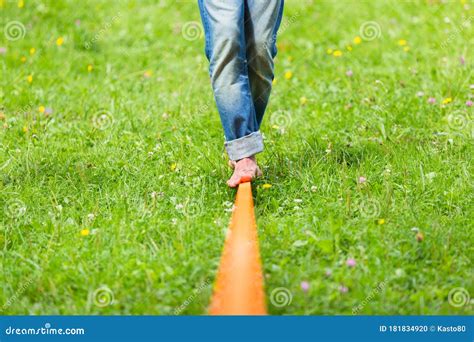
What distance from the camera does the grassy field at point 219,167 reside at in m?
3.09

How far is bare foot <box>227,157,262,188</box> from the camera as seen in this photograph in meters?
3.91

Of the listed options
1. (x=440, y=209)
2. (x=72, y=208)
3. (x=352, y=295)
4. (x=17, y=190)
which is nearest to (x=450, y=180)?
(x=440, y=209)

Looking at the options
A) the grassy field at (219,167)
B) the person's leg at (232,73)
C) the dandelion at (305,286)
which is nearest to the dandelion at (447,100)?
the grassy field at (219,167)

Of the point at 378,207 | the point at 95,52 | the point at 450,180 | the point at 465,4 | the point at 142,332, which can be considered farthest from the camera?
the point at 465,4

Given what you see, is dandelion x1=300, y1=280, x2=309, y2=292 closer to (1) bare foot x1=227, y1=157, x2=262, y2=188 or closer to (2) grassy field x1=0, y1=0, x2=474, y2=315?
(2) grassy field x1=0, y1=0, x2=474, y2=315

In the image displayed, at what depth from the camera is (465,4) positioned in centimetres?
696

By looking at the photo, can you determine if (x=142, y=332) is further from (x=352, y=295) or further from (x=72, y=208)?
(x=72, y=208)

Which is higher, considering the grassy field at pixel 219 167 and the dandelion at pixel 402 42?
the grassy field at pixel 219 167

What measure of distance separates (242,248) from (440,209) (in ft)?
3.39

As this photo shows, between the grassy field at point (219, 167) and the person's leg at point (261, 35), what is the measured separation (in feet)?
1.56

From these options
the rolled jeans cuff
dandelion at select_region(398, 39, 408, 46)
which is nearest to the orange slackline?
the rolled jeans cuff

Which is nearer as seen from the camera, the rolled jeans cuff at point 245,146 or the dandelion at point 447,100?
the rolled jeans cuff at point 245,146

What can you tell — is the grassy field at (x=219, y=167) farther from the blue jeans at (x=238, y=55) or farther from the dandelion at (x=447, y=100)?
the blue jeans at (x=238, y=55)

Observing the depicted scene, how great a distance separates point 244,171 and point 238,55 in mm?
546
